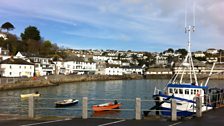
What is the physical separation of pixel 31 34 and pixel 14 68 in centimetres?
5591

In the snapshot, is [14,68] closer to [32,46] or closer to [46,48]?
[32,46]

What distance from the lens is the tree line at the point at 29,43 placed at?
15338cm

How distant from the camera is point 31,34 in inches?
6683

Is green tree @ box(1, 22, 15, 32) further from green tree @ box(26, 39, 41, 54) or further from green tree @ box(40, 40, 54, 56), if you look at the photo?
green tree @ box(26, 39, 41, 54)

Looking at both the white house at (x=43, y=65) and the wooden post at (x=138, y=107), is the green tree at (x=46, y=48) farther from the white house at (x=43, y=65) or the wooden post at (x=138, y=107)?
the wooden post at (x=138, y=107)

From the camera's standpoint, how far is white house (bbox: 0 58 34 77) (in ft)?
373

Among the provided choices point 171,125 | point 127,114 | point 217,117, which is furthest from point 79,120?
point 127,114

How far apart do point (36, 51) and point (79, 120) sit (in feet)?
492

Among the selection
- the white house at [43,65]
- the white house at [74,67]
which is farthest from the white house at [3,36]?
the white house at [74,67]

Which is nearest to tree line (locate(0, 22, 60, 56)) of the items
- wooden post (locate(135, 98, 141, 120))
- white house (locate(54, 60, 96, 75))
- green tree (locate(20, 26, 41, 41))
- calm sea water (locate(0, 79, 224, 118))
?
green tree (locate(20, 26, 41, 41))

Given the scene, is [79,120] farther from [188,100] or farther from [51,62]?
[51,62]

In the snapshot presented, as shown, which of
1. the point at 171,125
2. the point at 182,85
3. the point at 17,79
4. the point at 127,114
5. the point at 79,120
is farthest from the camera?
the point at 17,79

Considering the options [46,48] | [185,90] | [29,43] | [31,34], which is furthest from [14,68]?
[185,90]

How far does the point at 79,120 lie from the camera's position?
19.0m
